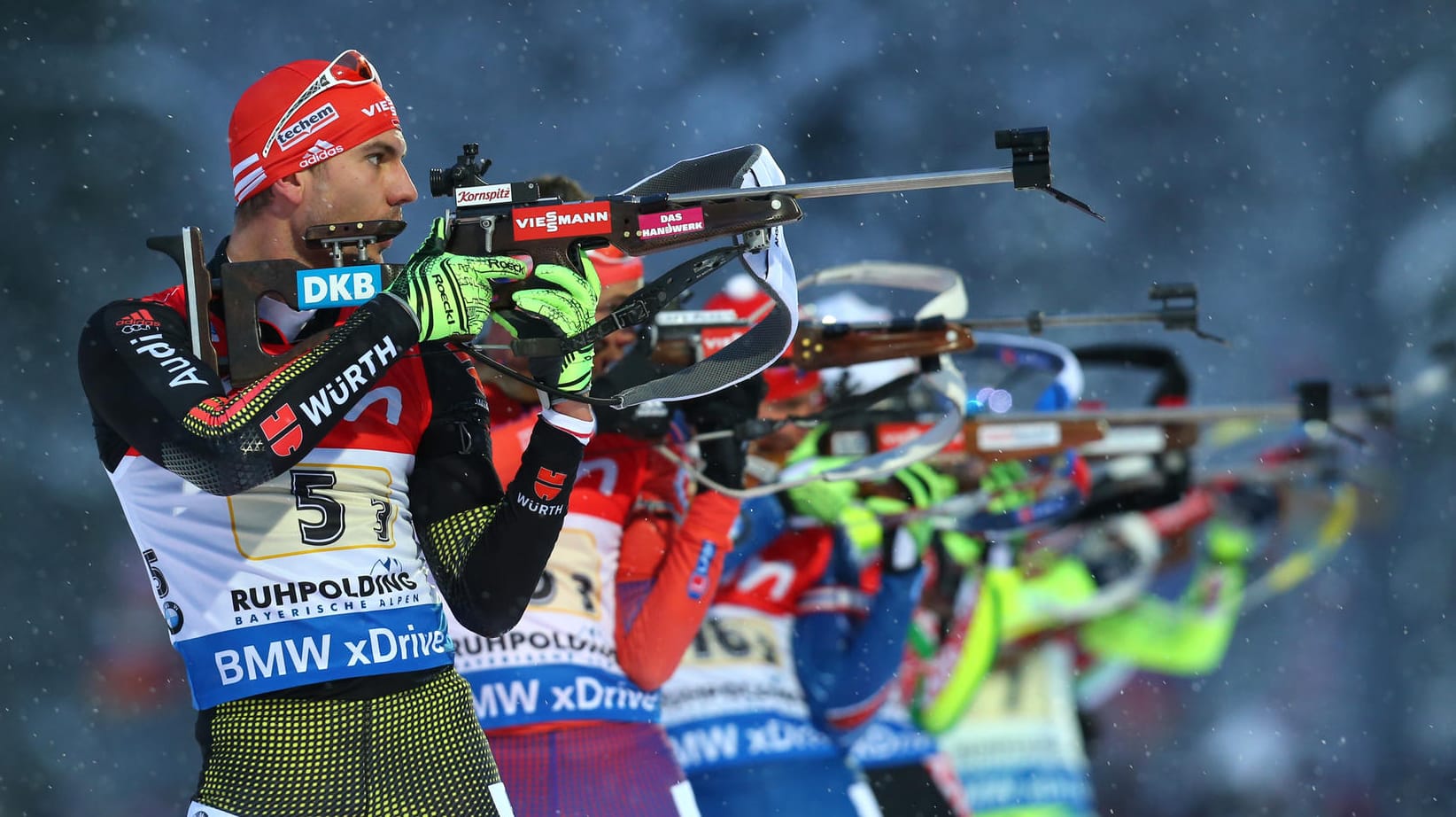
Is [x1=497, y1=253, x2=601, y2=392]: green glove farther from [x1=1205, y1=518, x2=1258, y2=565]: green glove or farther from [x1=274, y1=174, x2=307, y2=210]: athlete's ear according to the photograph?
[x1=1205, y1=518, x2=1258, y2=565]: green glove

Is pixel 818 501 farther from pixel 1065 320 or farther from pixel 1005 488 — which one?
pixel 1005 488

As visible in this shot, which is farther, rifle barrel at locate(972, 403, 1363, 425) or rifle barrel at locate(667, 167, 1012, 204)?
rifle barrel at locate(972, 403, 1363, 425)

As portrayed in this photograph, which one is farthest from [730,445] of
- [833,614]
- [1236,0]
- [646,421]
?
[1236,0]

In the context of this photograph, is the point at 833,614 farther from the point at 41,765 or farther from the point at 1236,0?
the point at 1236,0

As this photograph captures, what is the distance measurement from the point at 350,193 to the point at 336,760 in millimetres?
1006

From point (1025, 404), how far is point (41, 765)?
546 centimetres

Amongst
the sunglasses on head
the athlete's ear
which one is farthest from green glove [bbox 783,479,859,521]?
the athlete's ear

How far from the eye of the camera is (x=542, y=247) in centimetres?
278

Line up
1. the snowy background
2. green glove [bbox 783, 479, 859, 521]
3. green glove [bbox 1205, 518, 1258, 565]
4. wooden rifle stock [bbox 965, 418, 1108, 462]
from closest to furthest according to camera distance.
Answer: the snowy background
green glove [bbox 783, 479, 859, 521]
wooden rifle stock [bbox 965, 418, 1108, 462]
green glove [bbox 1205, 518, 1258, 565]

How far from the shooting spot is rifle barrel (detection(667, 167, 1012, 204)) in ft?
9.10

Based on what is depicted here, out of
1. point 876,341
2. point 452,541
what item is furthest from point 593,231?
point 876,341

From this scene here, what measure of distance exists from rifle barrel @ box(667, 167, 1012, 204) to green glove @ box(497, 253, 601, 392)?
0.28m

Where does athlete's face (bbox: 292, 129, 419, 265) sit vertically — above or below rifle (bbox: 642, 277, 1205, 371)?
above

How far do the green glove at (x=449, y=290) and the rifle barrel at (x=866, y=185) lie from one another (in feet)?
1.40
